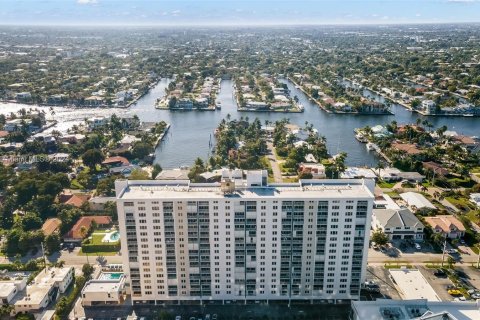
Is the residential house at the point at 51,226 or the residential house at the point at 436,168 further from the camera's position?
the residential house at the point at 436,168

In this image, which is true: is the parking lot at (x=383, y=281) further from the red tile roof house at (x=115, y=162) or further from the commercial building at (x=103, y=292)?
the red tile roof house at (x=115, y=162)

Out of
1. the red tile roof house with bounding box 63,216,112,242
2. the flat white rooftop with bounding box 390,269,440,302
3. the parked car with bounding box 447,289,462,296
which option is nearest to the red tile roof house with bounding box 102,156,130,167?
the red tile roof house with bounding box 63,216,112,242

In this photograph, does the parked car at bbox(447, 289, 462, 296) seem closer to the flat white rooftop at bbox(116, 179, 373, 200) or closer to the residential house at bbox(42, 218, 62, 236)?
the flat white rooftop at bbox(116, 179, 373, 200)

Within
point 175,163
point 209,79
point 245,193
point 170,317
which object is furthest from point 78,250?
point 209,79

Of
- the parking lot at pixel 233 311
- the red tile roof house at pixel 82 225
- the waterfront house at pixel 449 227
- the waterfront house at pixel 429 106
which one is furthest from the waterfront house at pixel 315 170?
the waterfront house at pixel 429 106

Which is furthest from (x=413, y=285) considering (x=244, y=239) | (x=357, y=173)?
(x=357, y=173)

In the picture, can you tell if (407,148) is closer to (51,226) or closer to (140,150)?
(140,150)
